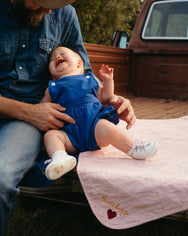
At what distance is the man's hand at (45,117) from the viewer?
5.51ft

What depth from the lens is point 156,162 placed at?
163 cm

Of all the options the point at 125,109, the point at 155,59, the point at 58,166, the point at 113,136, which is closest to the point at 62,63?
the point at 125,109

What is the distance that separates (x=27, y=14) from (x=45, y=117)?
0.63 m

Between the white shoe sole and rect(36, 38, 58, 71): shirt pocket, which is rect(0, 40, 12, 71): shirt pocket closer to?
rect(36, 38, 58, 71): shirt pocket

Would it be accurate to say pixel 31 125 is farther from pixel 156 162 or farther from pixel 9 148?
pixel 156 162

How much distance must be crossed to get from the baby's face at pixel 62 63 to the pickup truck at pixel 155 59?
1.39 m

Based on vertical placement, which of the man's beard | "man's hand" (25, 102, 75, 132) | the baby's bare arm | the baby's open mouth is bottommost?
"man's hand" (25, 102, 75, 132)

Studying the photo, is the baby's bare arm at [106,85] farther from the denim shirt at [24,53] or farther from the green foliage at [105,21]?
the green foliage at [105,21]

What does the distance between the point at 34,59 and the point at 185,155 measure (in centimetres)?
106

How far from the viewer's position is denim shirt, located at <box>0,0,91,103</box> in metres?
1.83

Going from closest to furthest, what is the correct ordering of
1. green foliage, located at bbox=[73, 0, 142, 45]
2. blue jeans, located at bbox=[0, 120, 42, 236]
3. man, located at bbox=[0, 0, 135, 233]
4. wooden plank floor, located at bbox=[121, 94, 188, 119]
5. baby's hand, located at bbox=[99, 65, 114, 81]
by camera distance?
blue jeans, located at bbox=[0, 120, 42, 236] → man, located at bbox=[0, 0, 135, 233] → baby's hand, located at bbox=[99, 65, 114, 81] → wooden plank floor, located at bbox=[121, 94, 188, 119] → green foliage, located at bbox=[73, 0, 142, 45]

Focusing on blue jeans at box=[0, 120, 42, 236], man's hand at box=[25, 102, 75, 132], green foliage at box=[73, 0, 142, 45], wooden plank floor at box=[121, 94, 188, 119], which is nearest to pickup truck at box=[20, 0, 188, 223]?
wooden plank floor at box=[121, 94, 188, 119]

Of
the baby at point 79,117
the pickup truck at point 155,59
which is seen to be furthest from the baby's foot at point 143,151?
the pickup truck at point 155,59

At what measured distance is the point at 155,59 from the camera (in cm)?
388
